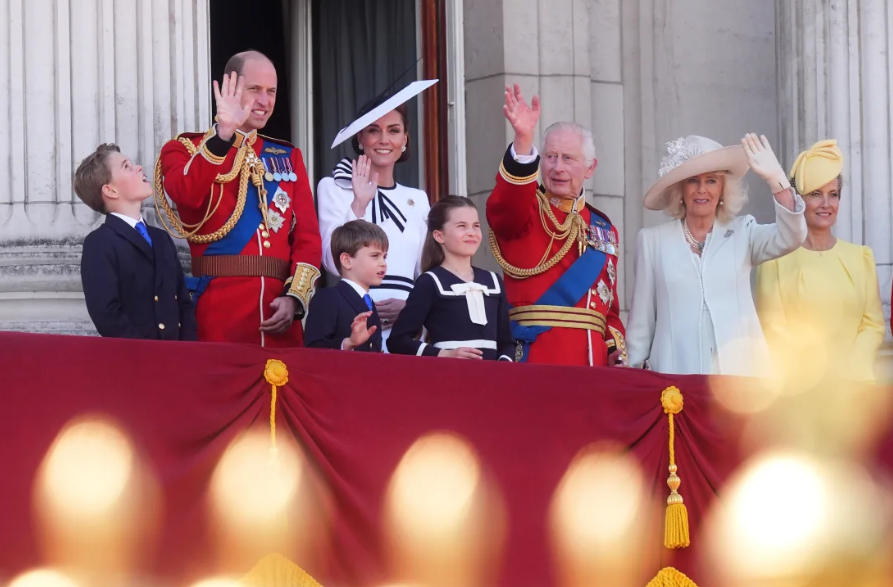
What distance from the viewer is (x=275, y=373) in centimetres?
609

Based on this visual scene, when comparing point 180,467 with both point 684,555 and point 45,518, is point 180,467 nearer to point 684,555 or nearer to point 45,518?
point 45,518

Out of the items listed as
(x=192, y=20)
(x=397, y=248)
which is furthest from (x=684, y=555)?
(x=192, y=20)

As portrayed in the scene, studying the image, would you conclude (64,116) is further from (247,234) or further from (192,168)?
(247,234)

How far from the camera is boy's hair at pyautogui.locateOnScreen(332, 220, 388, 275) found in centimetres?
696

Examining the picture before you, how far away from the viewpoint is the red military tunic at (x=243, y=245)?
7.02 m

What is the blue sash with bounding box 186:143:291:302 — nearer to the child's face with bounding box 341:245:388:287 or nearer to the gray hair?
the child's face with bounding box 341:245:388:287

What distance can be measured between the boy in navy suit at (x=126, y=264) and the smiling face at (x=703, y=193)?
6.91 ft

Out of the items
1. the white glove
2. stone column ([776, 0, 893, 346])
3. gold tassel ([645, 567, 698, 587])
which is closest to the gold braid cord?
the white glove

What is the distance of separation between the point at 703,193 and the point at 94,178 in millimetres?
2442

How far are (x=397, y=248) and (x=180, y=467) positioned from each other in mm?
1969

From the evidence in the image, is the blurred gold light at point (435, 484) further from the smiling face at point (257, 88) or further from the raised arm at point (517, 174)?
the smiling face at point (257, 88)

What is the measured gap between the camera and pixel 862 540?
22.8 ft

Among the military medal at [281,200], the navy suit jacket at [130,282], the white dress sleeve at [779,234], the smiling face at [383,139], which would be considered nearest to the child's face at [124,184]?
the navy suit jacket at [130,282]

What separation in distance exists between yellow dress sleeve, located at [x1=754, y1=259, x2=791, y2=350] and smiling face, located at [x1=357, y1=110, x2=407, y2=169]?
5.48 ft
